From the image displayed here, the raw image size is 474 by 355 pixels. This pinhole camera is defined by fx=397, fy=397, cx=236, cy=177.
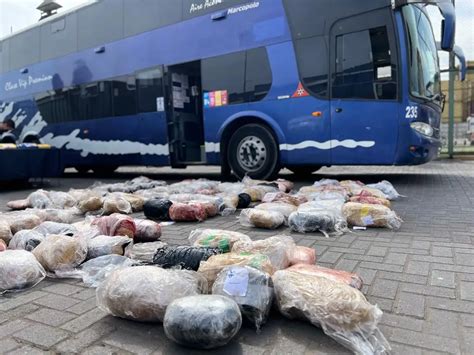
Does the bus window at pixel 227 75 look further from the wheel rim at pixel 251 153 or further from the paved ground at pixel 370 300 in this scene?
the paved ground at pixel 370 300

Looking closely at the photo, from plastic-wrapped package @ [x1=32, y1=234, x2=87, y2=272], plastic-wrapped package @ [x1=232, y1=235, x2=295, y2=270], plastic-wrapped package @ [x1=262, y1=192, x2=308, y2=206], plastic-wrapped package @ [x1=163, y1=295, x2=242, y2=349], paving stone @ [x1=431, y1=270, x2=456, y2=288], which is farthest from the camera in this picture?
plastic-wrapped package @ [x1=262, y1=192, x2=308, y2=206]

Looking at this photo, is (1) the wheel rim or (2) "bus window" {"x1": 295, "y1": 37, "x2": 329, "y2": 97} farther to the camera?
(1) the wheel rim

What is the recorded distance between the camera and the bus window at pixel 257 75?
23.1 feet

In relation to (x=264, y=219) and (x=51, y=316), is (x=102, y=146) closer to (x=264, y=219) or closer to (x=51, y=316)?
(x=264, y=219)

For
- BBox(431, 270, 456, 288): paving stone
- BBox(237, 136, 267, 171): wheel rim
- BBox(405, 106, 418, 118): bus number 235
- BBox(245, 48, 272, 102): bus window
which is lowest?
BBox(431, 270, 456, 288): paving stone

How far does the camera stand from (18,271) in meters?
2.29

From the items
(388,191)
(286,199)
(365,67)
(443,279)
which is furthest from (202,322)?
(365,67)

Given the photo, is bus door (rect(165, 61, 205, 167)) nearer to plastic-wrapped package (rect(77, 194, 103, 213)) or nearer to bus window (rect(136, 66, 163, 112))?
bus window (rect(136, 66, 163, 112))

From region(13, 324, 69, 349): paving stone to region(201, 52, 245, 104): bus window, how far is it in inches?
237

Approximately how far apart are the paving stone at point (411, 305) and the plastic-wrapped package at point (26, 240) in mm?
2419

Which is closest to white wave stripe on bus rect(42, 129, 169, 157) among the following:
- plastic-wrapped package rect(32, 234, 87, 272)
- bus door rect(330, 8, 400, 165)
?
bus door rect(330, 8, 400, 165)

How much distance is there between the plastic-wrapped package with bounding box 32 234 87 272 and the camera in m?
2.51

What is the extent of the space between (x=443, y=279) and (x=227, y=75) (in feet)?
19.6

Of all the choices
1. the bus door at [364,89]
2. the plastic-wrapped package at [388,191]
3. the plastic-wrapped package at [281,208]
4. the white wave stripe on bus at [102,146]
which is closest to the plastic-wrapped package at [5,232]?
the plastic-wrapped package at [281,208]
